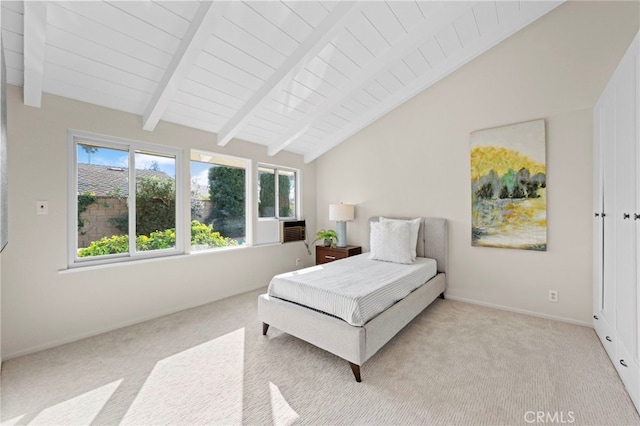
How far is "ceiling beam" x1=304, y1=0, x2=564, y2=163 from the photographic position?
2.86 m

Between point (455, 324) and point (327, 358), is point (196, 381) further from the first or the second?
point (455, 324)

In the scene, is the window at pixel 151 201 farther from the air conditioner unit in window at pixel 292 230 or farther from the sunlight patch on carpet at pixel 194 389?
the sunlight patch on carpet at pixel 194 389

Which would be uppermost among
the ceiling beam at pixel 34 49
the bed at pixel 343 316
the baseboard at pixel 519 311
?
the ceiling beam at pixel 34 49

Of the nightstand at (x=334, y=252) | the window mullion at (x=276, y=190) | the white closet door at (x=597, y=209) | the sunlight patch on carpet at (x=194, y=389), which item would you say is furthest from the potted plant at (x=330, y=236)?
the white closet door at (x=597, y=209)

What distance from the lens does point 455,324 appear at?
2777 mm

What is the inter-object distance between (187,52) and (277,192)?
104 inches

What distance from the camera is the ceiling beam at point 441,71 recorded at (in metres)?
2.86

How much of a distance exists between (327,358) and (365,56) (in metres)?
3.03

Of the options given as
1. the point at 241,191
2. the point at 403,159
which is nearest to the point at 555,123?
the point at 403,159

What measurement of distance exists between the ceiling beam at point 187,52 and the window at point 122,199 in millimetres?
534

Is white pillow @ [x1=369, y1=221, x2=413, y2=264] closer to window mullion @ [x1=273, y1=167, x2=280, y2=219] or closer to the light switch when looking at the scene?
window mullion @ [x1=273, y1=167, x2=280, y2=219]

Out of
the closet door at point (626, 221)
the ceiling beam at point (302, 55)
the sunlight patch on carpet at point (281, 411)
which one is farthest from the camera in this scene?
the ceiling beam at point (302, 55)

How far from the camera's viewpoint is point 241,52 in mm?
2426

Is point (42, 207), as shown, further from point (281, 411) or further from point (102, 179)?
point (281, 411)
